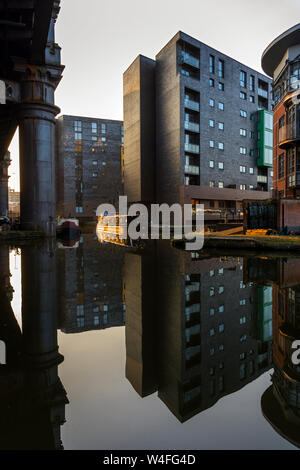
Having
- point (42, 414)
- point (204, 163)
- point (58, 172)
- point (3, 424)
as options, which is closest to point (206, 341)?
point (42, 414)

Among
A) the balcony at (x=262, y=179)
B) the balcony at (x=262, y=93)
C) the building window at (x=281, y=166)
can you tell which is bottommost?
the building window at (x=281, y=166)

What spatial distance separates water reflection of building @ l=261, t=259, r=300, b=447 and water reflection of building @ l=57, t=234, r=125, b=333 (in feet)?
9.37

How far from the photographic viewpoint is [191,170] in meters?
50.2

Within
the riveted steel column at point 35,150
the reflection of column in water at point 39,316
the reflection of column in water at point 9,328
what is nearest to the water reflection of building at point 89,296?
the reflection of column in water at point 39,316

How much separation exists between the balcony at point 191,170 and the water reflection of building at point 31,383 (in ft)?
149

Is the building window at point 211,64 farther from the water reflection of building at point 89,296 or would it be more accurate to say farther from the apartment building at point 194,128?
the water reflection of building at point 89,296

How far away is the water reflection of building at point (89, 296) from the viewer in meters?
Result: 5.72

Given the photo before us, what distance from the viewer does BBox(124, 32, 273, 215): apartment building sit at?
1923 inches

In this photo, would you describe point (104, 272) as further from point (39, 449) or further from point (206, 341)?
point (39, 449)

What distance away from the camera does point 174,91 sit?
48.7m

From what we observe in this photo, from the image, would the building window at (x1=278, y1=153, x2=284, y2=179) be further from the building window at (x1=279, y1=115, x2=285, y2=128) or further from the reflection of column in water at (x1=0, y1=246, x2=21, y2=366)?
the reflection of column in water at (x1=0, y1=246, x2=21, y2=366)

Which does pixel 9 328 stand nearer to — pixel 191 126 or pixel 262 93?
pixel 191 126

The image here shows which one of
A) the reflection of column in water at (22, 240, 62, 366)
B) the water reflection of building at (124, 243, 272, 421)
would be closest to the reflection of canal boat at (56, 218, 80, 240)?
the reflection of column in water at (22, 240, 62, 366)

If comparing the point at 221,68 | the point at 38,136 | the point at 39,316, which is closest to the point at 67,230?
the point at 38,136
